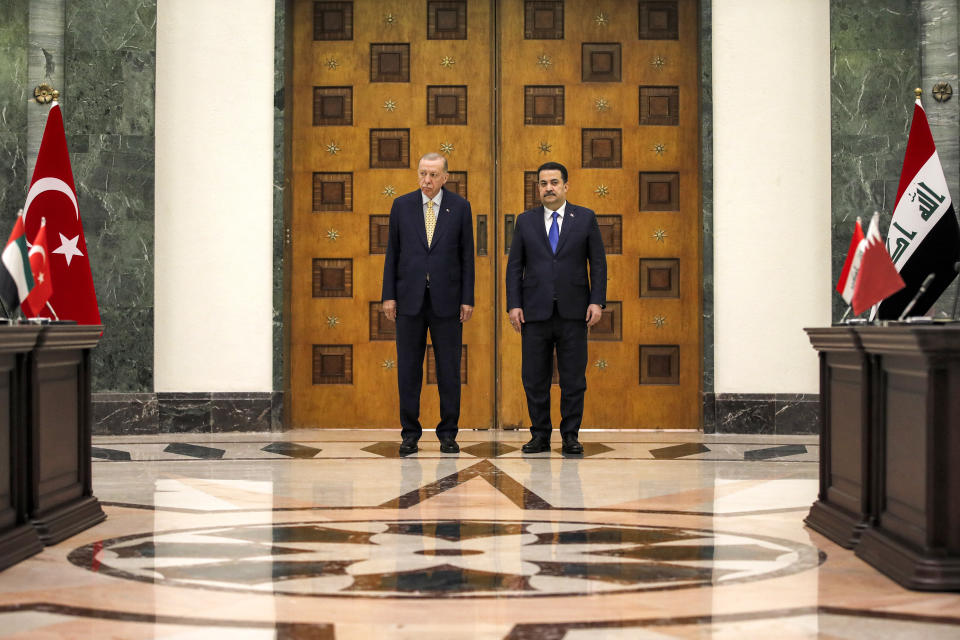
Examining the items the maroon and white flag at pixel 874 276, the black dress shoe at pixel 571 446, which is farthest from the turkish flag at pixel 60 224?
the maroon and white flag at pixel 874 276

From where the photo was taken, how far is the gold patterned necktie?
18.9 feet

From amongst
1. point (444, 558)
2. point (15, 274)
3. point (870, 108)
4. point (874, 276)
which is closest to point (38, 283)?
point (15, 274)

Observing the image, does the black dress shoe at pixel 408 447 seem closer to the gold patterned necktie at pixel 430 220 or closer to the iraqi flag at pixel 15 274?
the gold patterned necktie at pixel 430 220

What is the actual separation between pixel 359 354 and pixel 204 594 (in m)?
4.66

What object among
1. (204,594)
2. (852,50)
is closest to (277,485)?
(204,594)

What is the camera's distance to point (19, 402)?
318cm

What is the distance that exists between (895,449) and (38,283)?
2.46 metres

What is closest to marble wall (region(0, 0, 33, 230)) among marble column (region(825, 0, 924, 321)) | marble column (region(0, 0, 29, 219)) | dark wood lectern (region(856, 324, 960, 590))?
marble column (region(0, 0, 29, 219))

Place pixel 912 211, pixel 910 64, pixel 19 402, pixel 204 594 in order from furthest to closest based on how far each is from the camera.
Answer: pixel 910 64 → pixel 912 211 → pixel 19 402 → pixel 204 594

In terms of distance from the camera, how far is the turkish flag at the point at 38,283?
3406 millimetres

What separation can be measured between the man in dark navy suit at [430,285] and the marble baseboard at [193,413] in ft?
5.16

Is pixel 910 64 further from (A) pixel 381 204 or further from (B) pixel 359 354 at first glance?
(B) pixel 359 354

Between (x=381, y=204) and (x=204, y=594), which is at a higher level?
(x=381, y=204)

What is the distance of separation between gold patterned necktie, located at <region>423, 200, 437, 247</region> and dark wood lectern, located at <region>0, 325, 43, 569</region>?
2778mm
